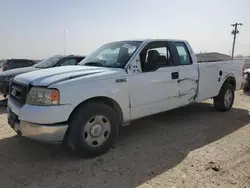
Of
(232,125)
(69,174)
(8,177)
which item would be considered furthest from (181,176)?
(232,125)

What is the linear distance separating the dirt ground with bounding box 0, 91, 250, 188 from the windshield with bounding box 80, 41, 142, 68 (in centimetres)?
146

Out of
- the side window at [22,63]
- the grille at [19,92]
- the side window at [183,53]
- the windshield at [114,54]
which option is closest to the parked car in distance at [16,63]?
the side window at [22,63]

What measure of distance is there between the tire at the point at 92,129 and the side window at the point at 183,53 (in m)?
2.14

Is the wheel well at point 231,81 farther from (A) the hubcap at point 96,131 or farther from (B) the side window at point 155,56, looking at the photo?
(A) the hubcap at point 96,131

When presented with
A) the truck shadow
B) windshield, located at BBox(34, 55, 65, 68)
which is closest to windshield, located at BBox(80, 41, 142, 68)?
the truck shadow

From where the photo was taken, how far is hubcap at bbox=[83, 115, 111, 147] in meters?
3.64

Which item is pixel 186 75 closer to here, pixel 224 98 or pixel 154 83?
pixel 154 83

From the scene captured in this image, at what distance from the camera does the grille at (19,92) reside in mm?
3547

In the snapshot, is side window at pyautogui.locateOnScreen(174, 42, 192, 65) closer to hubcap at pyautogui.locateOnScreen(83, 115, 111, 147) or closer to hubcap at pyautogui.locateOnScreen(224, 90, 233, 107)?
hubcap at pyautogui.locateOnScreen(224, 90, 233, 107)

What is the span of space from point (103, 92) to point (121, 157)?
3.47 ft

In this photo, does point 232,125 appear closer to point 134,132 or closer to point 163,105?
point 163,105

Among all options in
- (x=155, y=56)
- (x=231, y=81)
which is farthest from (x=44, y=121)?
(x=231, y=81)

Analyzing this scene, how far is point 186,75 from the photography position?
5.10 meters

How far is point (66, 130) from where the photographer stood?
3.43 metres
